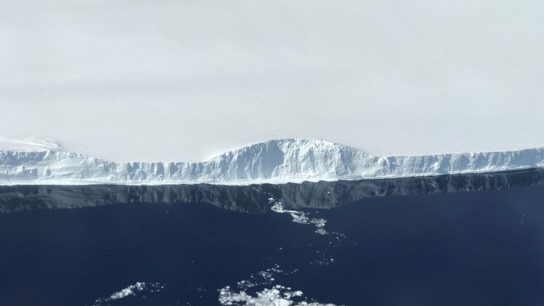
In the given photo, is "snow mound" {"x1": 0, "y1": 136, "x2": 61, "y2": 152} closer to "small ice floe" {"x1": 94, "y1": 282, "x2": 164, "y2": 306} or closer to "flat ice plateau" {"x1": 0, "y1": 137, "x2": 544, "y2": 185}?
"flat ice plateau" {"x1": 0, "y1": 137, "x2": 544, "y2": 185}

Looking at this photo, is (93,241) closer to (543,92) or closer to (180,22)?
(180,22)

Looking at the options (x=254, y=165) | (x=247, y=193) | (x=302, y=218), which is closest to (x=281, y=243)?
(x=302, y=218)

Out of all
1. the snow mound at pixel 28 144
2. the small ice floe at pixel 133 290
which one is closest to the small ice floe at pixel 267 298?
the small ice floe at pixel 133 290

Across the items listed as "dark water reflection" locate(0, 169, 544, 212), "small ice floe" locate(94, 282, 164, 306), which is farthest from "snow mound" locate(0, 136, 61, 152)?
"small ice floe" locate(94, 282, 164, 306)

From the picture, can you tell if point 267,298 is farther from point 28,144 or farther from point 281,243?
point 28,144

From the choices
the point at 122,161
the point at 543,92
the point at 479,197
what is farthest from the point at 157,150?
the point at 543,92

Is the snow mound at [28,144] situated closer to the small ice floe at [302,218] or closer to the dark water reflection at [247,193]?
the dark water reflection at [247,193]
